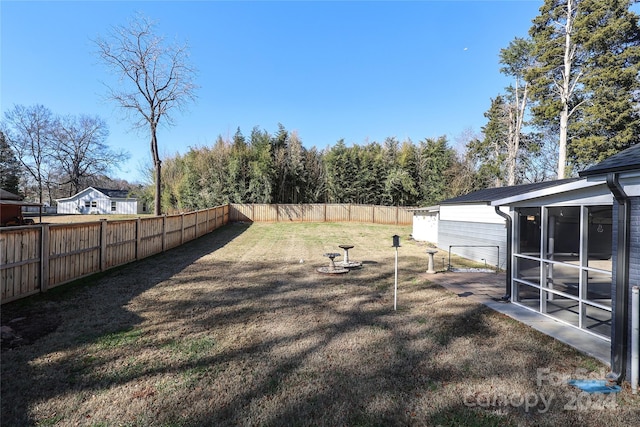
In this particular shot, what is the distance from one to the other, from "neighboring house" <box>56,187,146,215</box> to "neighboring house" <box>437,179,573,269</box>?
131 feet

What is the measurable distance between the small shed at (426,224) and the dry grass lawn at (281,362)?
29.9 feet

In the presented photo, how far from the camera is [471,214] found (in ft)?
38.7

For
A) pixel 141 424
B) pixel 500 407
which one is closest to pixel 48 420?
pixel 141 424

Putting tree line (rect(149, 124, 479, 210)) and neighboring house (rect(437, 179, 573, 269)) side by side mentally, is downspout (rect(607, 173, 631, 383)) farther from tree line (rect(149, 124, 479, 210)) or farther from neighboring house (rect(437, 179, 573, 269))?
tree line (rect(149, 124, 479, 210))

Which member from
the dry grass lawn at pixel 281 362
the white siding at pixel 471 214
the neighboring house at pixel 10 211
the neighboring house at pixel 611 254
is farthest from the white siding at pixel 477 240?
the neighboring house at pixel 10 211

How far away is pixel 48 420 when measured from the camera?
8.19ft

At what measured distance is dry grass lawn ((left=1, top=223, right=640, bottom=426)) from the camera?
2.65 metres

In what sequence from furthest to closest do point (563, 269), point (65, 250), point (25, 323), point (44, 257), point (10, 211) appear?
point (10, 211) → point (563, 269) → point (65, 250) → point (44, 257) → point (25, 323)

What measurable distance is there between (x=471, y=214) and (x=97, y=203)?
4362 centimetres

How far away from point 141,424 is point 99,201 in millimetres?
45259

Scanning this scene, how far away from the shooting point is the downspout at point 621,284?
10.7ft

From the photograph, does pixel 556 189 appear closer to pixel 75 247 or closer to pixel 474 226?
pixel 474 226

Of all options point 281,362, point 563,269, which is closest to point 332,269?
point 281,362

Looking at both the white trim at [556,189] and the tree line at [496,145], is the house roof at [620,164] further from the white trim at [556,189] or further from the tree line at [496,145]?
the tree line at [496,145]
